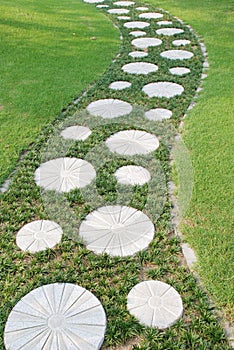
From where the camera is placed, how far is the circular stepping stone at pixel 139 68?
5398mm

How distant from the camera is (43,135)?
397 cm

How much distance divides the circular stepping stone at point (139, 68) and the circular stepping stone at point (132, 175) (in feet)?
7.44

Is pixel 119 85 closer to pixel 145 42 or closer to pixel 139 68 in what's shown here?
pixel 139 68

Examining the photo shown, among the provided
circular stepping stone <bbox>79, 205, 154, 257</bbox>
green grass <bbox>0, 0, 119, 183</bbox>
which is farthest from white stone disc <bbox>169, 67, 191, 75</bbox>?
circular stepping stone <bbox>79, 205, 154, 257</bbox>

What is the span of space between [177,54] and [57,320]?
4.68 meters

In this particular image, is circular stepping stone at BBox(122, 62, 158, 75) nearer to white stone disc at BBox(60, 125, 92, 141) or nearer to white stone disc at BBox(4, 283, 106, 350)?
white stone disc at BBox(60, 125, 92, 141)

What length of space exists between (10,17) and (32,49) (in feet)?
5.82

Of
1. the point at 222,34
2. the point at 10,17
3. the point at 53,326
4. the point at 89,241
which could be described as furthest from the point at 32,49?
the point at 53,326

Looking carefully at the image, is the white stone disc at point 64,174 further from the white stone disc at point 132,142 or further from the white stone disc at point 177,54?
the white stone disc at point 177,54

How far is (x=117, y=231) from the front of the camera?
2816 mm

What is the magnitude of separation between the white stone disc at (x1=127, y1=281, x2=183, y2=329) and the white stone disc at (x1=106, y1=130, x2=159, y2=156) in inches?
60.1

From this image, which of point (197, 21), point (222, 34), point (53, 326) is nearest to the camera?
point (53, 326)

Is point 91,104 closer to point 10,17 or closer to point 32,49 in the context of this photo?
point 32,49

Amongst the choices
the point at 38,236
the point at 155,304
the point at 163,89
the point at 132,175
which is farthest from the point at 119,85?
the point at 155,304
